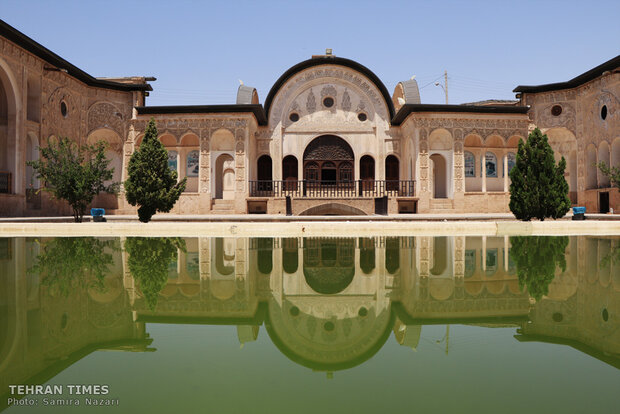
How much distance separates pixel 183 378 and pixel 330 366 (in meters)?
0.69

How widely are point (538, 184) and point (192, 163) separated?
18.1 metres

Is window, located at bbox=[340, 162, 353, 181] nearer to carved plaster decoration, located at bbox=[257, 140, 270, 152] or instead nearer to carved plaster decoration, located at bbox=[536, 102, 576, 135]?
carved plaster decoration, located at bbox=[257, 140, 270, 152]

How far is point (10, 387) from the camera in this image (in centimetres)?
172

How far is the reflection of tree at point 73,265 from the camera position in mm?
3949

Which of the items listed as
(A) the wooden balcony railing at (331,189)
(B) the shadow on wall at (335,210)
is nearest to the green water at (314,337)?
(B) the shadow on wall at (335,210)

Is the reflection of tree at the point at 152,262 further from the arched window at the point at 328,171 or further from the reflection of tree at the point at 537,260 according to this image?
the arched window at the point at 328,171

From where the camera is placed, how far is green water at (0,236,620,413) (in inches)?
63.3

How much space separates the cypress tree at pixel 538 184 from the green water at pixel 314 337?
8196mm

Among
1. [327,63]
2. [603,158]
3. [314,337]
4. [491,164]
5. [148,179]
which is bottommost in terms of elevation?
[314,337]

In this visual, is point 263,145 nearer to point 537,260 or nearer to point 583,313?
point 537,260

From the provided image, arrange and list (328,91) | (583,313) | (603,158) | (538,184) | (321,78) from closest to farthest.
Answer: (583,313), (538,184), (603,158), (321,78), (328,91)

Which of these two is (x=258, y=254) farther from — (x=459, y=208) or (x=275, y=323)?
(x=459, y=208)

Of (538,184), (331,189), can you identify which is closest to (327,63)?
(331,189)

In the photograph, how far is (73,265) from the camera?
512cm
